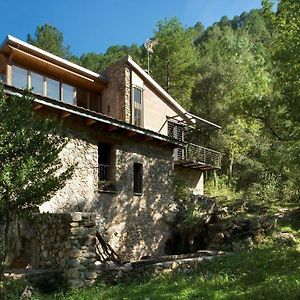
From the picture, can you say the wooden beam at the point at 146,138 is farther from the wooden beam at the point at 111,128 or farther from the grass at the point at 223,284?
the grass at the point at 223,284

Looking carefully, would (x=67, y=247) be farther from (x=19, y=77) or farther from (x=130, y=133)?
(x=19, y=77)

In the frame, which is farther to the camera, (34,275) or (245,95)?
(245,95)

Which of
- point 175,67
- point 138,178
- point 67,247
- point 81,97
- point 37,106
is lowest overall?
point 67,247

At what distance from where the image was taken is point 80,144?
1556 cm

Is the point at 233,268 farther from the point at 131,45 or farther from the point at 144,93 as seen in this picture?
the point at 131,45

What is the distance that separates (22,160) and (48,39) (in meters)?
38.3

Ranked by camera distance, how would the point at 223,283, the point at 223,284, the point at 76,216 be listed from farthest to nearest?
the point at 76,216, the point at 223,283, the point at 223,284

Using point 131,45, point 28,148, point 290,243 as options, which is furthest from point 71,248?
point 131,45

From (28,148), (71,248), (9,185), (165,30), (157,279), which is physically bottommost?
(157,279)

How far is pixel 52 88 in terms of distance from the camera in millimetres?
18516

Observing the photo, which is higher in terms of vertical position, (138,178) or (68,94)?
(68,94)

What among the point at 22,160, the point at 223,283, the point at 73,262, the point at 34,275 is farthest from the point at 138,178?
the point at 22,160

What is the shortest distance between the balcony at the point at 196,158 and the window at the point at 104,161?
7647mm

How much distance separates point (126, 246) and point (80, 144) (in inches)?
183
